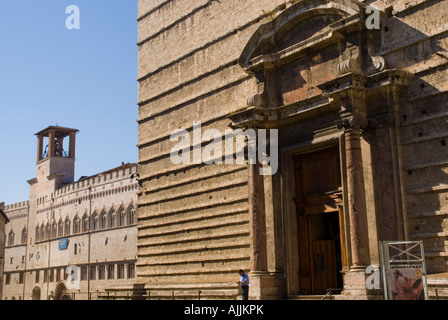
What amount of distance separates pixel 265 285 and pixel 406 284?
5640mm

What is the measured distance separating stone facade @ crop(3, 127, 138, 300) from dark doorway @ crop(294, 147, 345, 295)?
23850 millimetres

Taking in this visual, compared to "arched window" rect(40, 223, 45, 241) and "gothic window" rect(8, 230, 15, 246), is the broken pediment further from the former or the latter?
"gothic window" rect(8, 230, 15, 246)

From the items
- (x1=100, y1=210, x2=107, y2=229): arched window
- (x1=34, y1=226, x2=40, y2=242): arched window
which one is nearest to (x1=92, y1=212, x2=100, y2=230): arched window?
(x1=100, y1=210, x2=107, y2=229): arched window

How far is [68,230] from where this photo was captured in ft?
168

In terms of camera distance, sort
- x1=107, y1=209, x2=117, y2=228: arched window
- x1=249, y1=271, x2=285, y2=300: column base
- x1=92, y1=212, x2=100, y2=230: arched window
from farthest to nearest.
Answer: x1=92, y1=212, x2=100, y2=230: arched window < x1=107, y1=209, x2=117, y2=228: arched window < x1=249, y1=271, x2=285, y2=300: column base

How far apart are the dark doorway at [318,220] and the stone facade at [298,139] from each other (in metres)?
0.04

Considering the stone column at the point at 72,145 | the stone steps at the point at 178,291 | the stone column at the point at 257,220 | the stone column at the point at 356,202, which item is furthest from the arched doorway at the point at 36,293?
the stone column at the point at 356,202

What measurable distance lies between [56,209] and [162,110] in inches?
1365

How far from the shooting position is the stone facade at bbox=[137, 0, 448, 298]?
43.5 feet

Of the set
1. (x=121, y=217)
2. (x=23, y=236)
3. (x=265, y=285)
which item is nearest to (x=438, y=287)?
(x=265, y=285)

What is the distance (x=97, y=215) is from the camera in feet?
154

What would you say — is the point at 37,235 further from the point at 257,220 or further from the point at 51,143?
the point at 257,220

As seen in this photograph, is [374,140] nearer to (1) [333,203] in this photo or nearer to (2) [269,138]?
(1) [333,203]

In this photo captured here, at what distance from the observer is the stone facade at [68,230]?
4344cm
